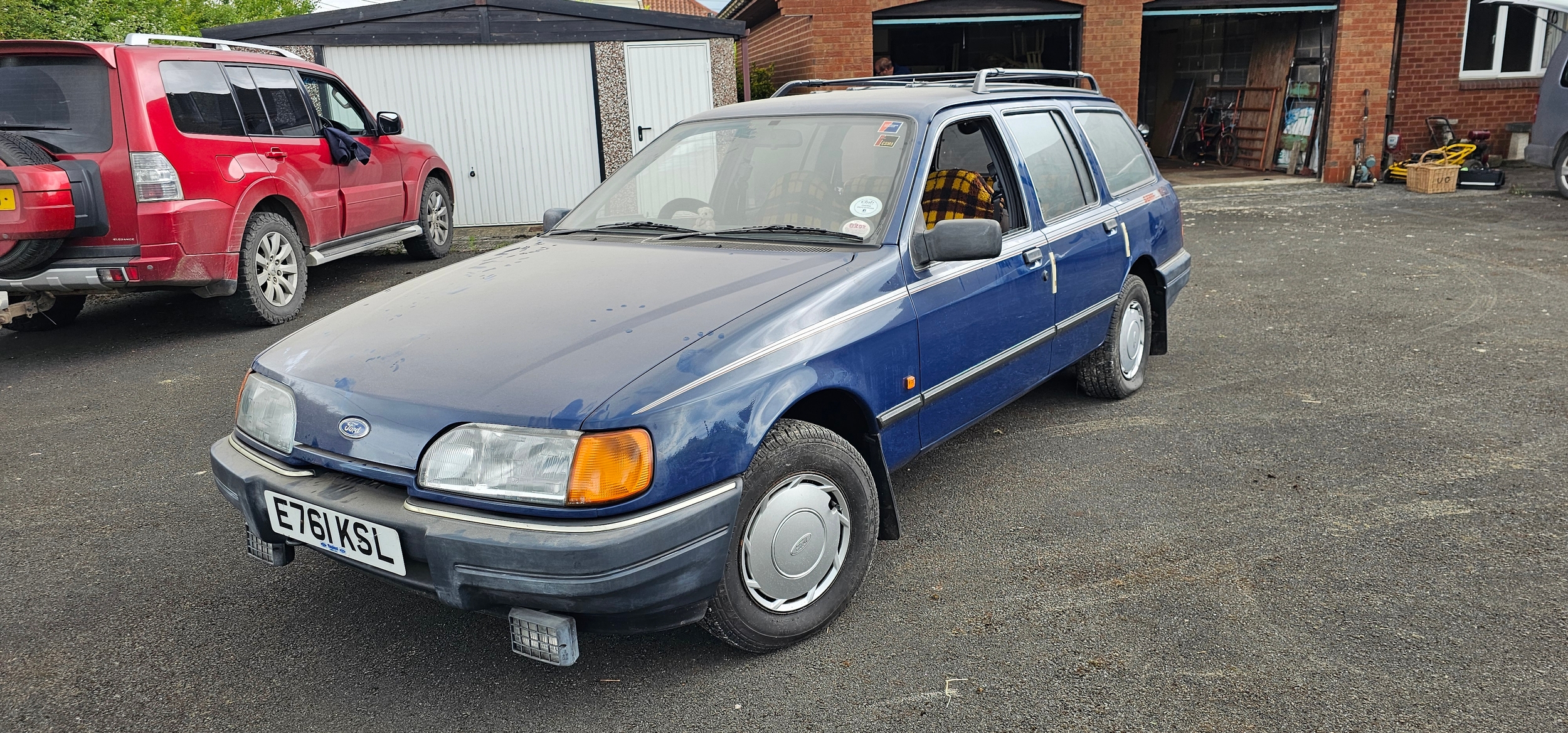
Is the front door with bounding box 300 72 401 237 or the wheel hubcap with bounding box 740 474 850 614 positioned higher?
the front door with bounding box 300 72 401 237

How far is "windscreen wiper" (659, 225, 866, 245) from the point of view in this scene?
11.4 feet

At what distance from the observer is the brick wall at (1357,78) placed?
1462 centimetres

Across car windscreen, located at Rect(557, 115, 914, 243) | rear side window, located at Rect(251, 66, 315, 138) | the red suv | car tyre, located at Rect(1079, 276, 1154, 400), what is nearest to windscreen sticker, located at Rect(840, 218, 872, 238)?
car windscreen, located at Rect(557, 115, 914, 243)

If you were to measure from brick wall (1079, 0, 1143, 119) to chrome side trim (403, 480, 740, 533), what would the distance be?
44.0 feet

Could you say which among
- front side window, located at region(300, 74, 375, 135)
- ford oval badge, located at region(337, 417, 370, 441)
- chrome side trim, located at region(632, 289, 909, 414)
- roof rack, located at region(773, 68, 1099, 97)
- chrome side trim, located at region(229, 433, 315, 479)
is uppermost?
front side window, located at region(300, 74, 375, 135)

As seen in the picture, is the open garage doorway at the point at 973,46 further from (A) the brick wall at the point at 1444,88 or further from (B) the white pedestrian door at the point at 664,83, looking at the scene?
(B) the white pedestrian door at the point at 664,83

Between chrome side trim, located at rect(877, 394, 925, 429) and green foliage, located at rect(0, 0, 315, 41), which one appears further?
green foliage, located at rect(0, 0, 315, 41)

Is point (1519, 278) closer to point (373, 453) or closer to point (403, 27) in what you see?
point (373, 453)

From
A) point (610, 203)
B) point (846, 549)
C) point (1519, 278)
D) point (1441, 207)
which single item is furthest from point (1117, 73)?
point (846, 549)

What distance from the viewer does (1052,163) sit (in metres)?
4.49

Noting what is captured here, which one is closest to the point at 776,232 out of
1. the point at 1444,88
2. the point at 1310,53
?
the point at 1310,53

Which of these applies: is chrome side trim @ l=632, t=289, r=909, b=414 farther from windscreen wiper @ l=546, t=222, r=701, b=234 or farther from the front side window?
the front side window

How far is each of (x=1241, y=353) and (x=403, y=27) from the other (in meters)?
9.90

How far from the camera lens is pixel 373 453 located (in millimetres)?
2596
